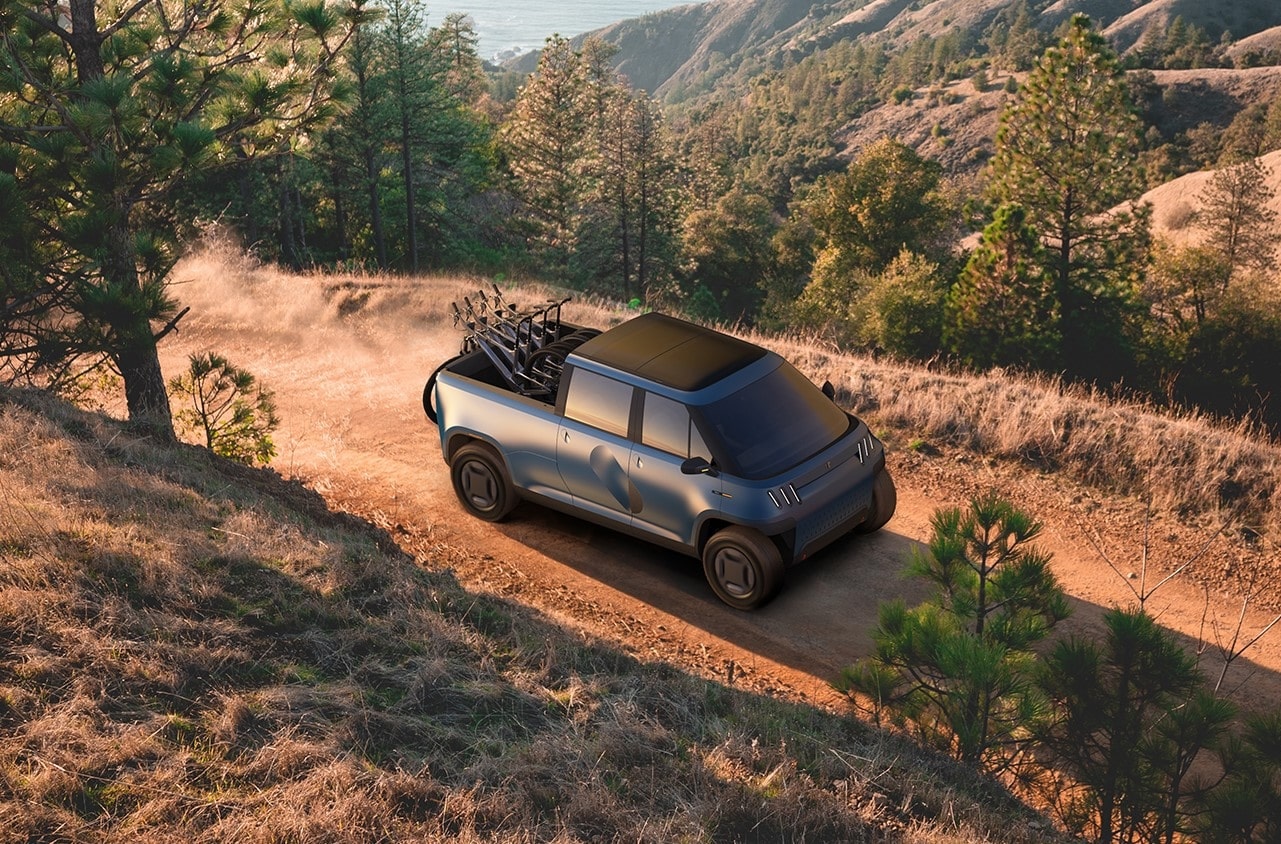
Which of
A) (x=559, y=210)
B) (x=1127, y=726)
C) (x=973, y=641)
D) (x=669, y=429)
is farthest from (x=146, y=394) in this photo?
(x=559, y=210)

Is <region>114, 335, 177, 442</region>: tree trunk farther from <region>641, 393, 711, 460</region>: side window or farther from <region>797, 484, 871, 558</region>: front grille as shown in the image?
<region>797, 484, 871, 558</region>: front grille

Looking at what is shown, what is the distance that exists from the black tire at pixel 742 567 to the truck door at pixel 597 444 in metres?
0.87

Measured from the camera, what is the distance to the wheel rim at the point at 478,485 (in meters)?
9.41

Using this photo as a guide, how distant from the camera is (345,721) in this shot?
5227mm

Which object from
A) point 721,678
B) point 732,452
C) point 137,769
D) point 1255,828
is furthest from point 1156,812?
point 137,769

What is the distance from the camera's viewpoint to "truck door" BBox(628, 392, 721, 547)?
7859mm

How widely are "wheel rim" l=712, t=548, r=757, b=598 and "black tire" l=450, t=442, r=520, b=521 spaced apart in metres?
2.35

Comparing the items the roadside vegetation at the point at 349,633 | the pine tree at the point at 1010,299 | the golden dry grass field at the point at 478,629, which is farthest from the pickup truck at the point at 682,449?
the pine tree at the point at 1010,299

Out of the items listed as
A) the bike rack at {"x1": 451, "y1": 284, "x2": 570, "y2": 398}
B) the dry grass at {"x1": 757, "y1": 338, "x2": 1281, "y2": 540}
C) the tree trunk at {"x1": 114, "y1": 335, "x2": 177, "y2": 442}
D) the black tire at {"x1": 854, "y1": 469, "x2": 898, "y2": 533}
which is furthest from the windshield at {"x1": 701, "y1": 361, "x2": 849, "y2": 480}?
the tree trunk at {"x1": 114, "y1": 335, "x2": 177, "y2": 442}

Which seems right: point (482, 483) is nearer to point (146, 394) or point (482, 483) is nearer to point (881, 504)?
point (881, 504)

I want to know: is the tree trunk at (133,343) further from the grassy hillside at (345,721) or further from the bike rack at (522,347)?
the bike rack at (522,347)

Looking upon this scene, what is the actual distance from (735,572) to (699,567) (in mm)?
895

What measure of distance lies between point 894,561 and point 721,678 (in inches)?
96.7

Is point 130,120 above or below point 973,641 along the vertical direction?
above
